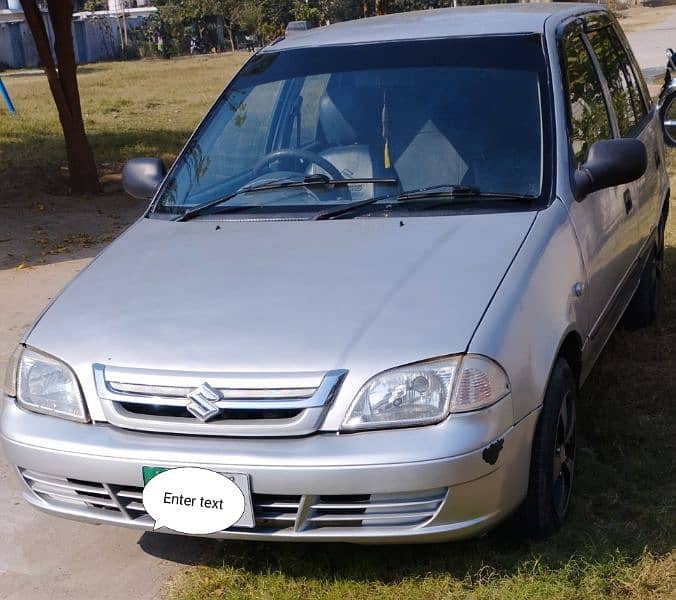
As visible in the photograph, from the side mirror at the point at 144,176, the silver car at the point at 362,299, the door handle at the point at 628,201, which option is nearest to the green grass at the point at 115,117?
the side mirror at the point at 144,176

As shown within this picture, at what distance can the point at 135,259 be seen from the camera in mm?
3918

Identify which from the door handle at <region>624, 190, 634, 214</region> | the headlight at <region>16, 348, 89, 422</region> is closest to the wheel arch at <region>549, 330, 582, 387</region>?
the door handle at <region>624, 190, 634, 214</region>

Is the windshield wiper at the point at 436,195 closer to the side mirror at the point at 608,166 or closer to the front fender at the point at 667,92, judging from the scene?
the side mirror at the point at 608,166

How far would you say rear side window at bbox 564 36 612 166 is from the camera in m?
4.36

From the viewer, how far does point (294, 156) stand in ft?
14.7

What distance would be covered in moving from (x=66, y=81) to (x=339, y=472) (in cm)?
918

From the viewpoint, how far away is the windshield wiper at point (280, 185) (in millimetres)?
4145

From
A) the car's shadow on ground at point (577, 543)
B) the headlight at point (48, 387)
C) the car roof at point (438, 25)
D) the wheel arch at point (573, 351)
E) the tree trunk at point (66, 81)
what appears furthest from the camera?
the tree trunk at point (66, 81)

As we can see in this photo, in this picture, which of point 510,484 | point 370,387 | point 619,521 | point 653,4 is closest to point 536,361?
point 510,484

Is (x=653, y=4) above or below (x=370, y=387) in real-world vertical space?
below

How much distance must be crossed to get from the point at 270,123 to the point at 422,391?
2118 mm

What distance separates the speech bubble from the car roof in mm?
2272

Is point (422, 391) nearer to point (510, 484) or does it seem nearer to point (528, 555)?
point (510, 484)

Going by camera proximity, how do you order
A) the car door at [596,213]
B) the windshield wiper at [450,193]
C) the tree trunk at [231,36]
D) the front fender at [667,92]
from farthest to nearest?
the tree trunk at [231,36] < the front fender at [667,92] < the car door at [596,213] < the windshield wiper at [450,193]
